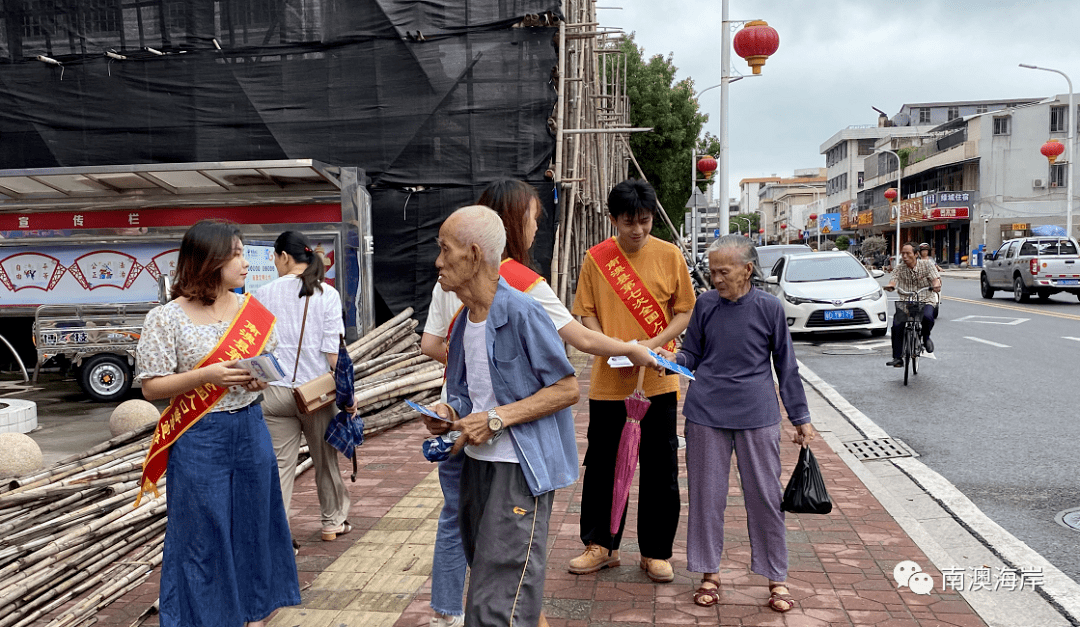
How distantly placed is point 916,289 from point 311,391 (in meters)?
8.48

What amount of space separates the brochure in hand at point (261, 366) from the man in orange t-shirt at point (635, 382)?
5.34 feet

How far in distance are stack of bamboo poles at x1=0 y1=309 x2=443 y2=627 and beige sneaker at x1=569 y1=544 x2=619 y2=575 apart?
1911 mm

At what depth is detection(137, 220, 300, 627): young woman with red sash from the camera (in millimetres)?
3123

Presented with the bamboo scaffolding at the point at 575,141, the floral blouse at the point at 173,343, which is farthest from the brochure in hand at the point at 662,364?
the bamboo scaffolding at the point at 575,141

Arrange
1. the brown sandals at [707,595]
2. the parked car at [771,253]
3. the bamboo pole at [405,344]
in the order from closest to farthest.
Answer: the brown sandals at [707,595], the bamboo pole at [405,344], the parked car at [771,253]

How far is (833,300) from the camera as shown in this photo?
14.1 meters

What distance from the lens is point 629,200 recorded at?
13.2 feet

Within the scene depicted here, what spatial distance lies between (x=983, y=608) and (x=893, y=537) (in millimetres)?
962

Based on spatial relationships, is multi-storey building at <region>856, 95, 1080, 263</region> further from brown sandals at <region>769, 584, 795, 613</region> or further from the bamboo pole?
brown sandals at <region>769, 584, 795, 613</region>

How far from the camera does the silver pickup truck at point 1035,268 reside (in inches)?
798

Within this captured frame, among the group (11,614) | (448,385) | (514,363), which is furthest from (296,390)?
(514,363)

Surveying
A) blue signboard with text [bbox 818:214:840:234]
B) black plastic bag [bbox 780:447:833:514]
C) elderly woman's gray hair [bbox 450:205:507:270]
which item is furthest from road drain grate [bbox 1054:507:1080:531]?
blue signboard with text [bbox 818:214:840:234]

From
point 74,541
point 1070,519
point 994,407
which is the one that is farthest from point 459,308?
point 994,407

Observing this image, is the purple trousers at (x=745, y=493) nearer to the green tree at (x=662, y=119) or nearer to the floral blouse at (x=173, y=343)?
the floral blouse at (x=173, y=343)
